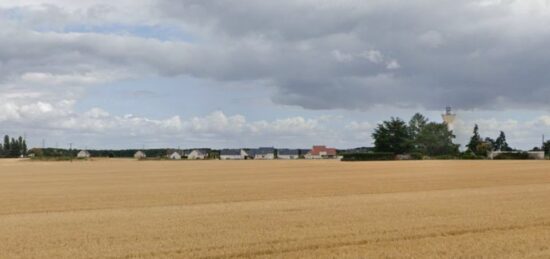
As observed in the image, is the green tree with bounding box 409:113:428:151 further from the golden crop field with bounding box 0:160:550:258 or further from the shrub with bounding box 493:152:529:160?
the golden crop field with bounding box 0:160:550:258

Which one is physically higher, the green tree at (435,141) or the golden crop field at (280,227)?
the green tree at (435,141)

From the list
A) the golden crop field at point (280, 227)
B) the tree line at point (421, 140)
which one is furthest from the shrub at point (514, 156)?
the golden crop field at point (280, 227)

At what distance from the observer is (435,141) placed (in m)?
180

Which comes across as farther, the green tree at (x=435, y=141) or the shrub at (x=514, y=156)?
the green tree at (x=435, y=141)

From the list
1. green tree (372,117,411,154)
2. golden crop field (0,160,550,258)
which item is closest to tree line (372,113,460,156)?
green tree (372,117,411,154)

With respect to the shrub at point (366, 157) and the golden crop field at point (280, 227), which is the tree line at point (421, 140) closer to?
the shrub at point (366, 157)

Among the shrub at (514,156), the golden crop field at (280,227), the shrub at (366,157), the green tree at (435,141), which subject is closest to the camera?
the golden crop field at (280,227)

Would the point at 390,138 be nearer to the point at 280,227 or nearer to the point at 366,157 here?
the point at 366,157

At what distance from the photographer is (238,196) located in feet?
120

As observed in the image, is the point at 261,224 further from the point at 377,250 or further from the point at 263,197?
the point at 263,197

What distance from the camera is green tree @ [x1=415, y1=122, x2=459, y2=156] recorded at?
17850cm

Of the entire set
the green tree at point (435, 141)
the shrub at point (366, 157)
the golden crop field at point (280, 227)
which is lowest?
the golden crop field at point (280, 227)

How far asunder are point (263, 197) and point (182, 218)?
11734mm

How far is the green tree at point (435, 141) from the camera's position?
586 feet
